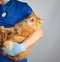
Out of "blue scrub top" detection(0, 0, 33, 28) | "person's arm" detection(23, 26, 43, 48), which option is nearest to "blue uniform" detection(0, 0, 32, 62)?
"blue scrub top" detection(0, 0, 33, 28)

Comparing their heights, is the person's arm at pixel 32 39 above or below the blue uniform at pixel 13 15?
below

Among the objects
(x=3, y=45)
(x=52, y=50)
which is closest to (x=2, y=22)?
(x=3, y=45)

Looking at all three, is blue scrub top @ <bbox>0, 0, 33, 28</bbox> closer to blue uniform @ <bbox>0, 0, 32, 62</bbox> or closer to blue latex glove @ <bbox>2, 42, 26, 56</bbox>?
blue uniform @ <bbox>0, 0, 32, 62</bbox>

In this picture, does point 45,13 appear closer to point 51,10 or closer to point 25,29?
point 51,10

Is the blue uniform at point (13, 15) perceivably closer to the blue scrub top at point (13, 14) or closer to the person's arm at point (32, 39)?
the blue scrub top at point (13, 14)

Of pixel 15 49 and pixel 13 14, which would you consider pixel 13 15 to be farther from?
pixel 15 49

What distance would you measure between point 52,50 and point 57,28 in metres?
0.19

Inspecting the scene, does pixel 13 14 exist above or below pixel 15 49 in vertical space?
above

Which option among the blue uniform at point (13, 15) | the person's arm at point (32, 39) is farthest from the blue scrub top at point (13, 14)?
the person's arm at point (32, 39)

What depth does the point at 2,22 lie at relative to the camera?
110cm

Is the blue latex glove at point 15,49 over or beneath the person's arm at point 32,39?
beneath

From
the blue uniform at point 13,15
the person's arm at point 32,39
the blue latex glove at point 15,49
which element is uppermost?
the blue uniform at point 13,15

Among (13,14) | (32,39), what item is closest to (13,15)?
(13,14)

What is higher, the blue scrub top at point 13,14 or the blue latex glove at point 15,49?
the blue scrub top at point 13,14
